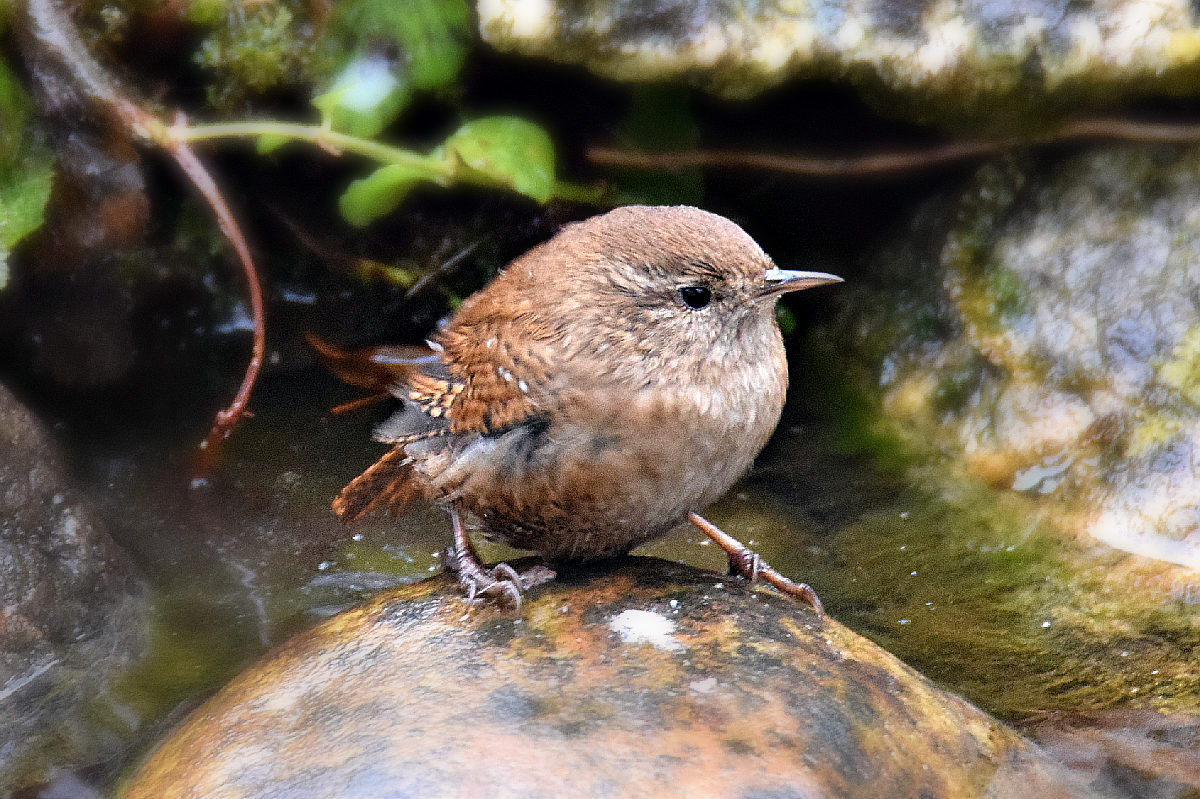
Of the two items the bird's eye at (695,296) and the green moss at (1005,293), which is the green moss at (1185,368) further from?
the bird's eye at (695,296)

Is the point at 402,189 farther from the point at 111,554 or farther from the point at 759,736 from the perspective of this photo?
the point at 759,736

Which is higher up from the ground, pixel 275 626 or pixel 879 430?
pixel 275 626

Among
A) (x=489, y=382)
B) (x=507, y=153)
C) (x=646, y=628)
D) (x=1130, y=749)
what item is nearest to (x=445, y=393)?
(x=489, y=382)

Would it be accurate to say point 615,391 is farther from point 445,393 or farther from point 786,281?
point 445,393

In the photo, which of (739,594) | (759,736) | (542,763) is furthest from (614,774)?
(739,594)

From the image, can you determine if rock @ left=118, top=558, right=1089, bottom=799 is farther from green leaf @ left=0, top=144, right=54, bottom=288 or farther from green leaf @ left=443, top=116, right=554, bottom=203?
green leaf @ left=0, top=144, right=54, bottom=288

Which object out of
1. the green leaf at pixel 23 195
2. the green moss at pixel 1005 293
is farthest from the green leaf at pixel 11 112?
the green moss at pixel 1005 293
